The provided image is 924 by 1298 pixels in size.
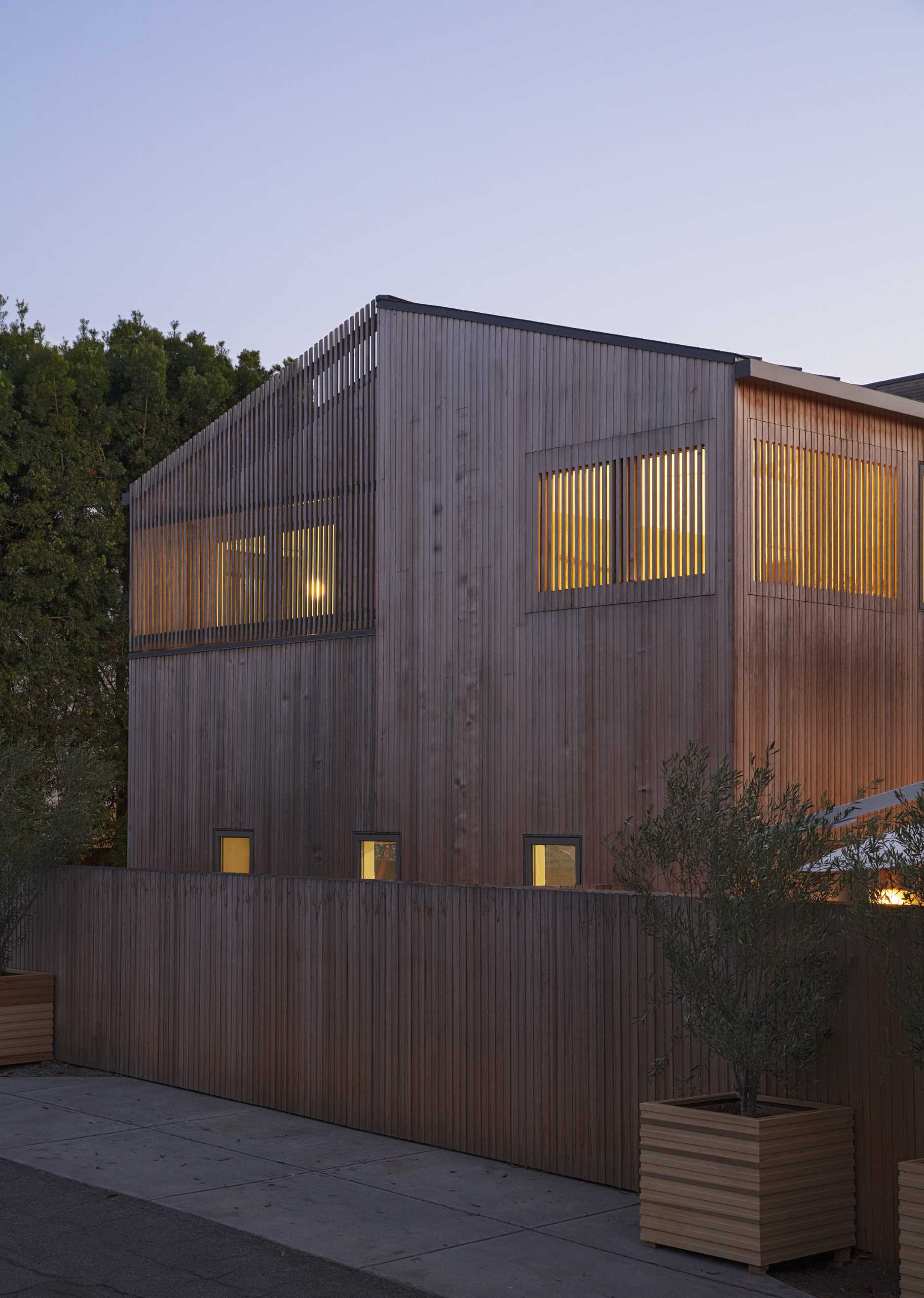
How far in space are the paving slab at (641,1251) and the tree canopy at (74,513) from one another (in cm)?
2219

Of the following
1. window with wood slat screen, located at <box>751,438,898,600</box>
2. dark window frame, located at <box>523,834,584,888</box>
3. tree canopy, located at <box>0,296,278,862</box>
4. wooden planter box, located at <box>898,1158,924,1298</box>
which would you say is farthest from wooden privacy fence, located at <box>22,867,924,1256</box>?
tree canopy, located at <box>0,296,278,862</box>

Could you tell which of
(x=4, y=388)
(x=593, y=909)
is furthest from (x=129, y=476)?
(x=593, y=909)

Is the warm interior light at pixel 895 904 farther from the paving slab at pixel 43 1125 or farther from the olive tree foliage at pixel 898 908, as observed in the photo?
the paving slab at pixel 43 1125

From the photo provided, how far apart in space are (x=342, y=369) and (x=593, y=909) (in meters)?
10.2

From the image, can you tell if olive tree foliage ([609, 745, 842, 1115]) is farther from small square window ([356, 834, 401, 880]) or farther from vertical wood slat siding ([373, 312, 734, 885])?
small square window ([356, 834, 401, 880])

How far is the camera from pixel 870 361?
394 ft

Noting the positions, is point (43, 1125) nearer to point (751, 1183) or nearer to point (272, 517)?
point (751, 1183)

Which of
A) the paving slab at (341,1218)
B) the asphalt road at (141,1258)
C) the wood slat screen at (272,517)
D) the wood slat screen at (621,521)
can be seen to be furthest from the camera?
the wood slat screen at (272,517)

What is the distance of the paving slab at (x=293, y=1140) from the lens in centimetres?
1040

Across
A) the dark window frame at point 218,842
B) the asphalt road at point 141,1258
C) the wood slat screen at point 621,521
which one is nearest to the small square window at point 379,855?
the dark window frame at point 218,842

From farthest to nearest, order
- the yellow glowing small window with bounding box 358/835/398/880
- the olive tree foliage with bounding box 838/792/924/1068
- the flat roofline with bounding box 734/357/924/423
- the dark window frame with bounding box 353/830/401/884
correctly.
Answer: the yellow glowing small window with bounding box 358/835/398/880
the dark window frame with bounding box 353/830/401/884
the flat roofline with bounding box 734/357/924/423
the olive tree foliage with bounding box 838/792/924/1068

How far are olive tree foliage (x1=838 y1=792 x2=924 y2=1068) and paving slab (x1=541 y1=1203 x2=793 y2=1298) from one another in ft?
4.55

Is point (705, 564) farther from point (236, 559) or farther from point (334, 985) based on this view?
point (236, 559)

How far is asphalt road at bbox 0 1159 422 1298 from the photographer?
7340mm
